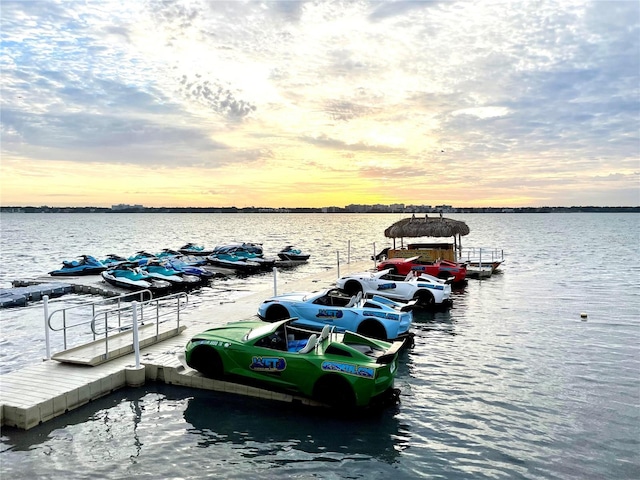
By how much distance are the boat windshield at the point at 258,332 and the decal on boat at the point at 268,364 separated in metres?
0.46

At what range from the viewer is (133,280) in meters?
29.2

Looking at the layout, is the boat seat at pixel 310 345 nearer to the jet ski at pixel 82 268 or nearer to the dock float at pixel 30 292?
the dock float at pixel 30 292

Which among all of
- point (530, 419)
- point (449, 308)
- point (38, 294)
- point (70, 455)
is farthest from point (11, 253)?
point (530, 419)

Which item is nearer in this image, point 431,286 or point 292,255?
point 431,286

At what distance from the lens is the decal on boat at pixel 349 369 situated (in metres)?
9.52

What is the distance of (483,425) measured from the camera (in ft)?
31.6

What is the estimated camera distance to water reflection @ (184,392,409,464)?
8570mm

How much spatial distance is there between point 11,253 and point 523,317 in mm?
61010

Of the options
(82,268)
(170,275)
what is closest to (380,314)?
(170,275)

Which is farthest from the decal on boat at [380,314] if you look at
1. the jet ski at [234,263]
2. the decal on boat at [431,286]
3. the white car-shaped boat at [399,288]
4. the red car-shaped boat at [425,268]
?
the jet ski at [234,263]

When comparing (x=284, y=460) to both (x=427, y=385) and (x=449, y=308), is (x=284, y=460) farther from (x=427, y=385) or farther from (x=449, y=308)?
(x=449, y=308)

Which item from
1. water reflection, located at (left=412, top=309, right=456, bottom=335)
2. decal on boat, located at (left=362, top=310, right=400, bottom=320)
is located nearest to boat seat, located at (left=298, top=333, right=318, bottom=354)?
decal on boat, located at (left=362, top=310, right=400, bottom=320)

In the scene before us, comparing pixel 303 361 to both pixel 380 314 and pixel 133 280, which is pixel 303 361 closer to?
pixel 380 314

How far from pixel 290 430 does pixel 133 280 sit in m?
22.7
